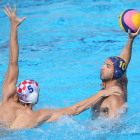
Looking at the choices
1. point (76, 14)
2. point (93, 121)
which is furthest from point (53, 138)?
point (76, 14)

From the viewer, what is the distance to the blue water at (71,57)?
4.64 m

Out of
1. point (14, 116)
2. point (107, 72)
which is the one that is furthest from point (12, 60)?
point (107, 72)

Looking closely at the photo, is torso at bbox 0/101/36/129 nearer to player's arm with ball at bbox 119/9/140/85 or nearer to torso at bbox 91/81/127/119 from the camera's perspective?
torso at bbox 91/81/127/119

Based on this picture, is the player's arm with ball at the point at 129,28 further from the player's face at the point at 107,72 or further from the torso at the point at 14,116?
the torso at the point at 14,116

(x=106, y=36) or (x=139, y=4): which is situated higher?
(x=139, y=4)

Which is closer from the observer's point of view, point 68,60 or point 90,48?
point 68,60

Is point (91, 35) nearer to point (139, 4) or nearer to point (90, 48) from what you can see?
point (90, 48)

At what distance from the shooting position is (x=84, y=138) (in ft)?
14.8

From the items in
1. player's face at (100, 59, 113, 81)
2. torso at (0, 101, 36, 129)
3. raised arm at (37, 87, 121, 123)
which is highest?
player's face at (100, 59, 113, 81)

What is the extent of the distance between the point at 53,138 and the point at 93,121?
722mm

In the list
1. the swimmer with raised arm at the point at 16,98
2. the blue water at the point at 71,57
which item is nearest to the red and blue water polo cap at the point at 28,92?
the swimmer with raised arm at the point at 16,98

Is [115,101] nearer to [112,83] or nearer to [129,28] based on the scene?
[112,83]

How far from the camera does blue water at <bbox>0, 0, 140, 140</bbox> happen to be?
4.64 meters

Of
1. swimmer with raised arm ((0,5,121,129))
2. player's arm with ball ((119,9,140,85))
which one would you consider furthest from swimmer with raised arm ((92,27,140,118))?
swimmer with raised arm ((0,5,121,129))
